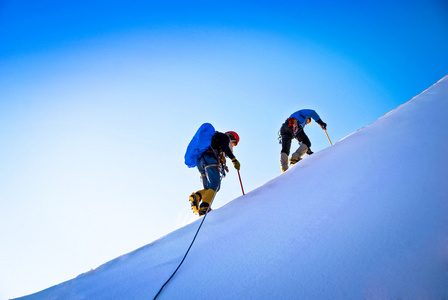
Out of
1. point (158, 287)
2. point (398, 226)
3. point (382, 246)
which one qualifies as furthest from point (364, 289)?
point (158, 287)

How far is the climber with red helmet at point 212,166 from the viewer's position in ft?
10.0

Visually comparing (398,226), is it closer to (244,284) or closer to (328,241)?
(328,241)

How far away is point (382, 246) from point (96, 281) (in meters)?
1.70

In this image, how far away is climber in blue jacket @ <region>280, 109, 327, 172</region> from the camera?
16.5 feet

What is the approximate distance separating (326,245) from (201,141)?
248 centimetres

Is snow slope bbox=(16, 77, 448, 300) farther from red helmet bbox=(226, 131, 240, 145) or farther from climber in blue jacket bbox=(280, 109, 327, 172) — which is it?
climber in blue jacket bbox=(280, 109, 327, 172)

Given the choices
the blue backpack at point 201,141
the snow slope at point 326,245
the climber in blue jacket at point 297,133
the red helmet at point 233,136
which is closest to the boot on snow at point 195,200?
the blue backpack at point 201,141

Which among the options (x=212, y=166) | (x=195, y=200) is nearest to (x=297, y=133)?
(x=212, y=166)

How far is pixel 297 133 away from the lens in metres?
5.22

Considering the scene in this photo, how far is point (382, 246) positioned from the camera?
0.95m

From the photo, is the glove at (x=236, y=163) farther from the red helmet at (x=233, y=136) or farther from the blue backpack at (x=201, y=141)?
the red helmet at (x=233, y=136)

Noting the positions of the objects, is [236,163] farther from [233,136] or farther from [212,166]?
[233,136]

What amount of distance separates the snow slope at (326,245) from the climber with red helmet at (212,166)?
1.06 m

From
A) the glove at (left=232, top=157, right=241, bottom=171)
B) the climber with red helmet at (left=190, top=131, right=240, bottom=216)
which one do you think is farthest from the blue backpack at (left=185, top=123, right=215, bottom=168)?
the glove at (left=232, top=157, right=241, bottom=171)
